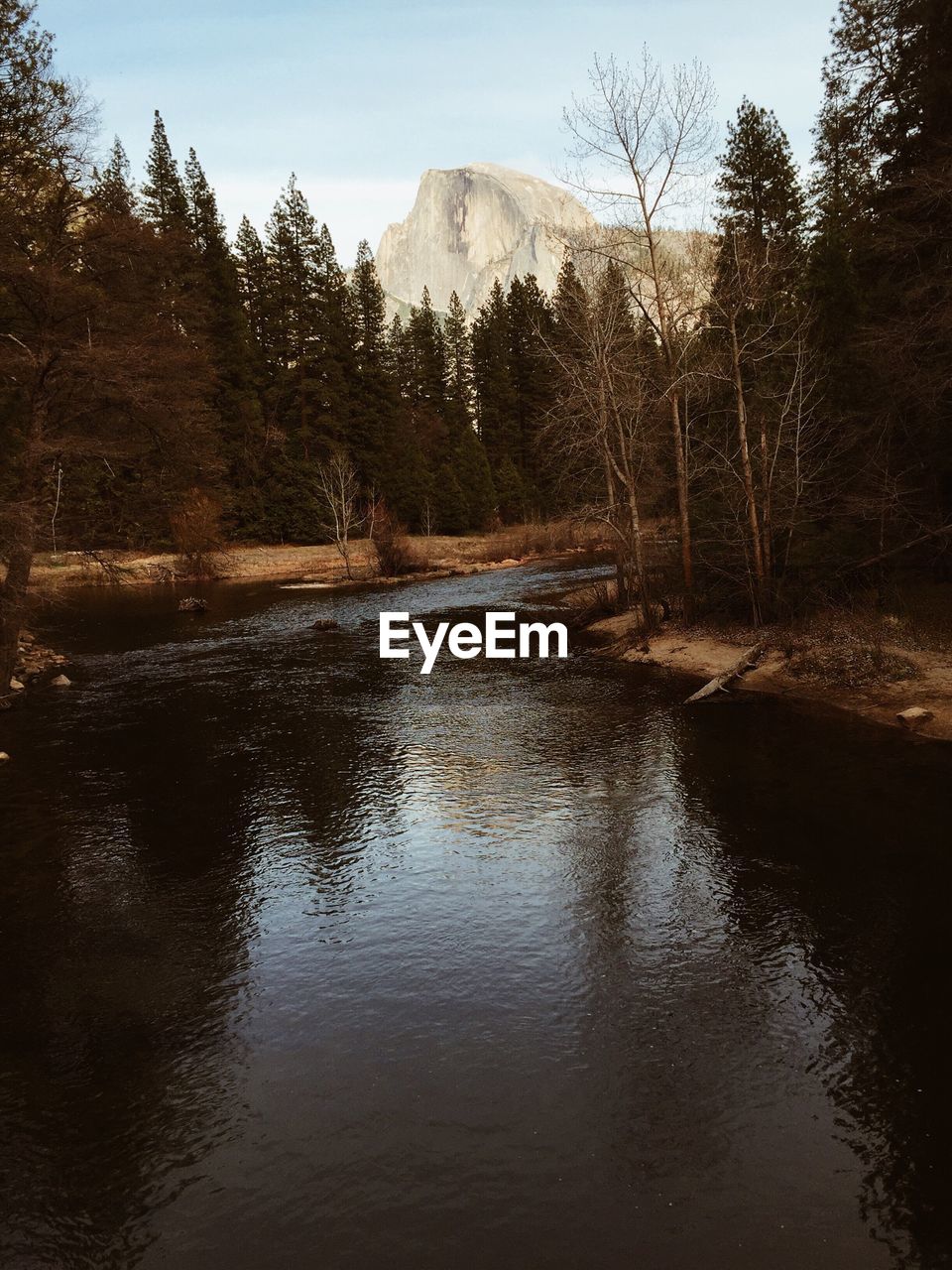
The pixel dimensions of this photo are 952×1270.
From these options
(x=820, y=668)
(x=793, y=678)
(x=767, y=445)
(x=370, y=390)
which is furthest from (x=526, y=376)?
(x=820, y=668)

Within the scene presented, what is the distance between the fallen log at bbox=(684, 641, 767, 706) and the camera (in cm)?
1773

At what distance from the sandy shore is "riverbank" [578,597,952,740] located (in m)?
0.02

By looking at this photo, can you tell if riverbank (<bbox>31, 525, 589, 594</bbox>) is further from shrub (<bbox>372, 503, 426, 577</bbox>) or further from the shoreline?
shrub (<bbox>372, 503, 426, 577</bbox>)

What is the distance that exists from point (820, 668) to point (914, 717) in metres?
3.00

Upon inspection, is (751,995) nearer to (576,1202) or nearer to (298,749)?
(576,1202)

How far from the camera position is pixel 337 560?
5022 cm

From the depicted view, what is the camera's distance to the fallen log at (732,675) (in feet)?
58.2

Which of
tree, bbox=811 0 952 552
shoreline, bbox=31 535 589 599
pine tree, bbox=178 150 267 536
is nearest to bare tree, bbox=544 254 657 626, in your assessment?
tree, bbox=811 0 952 552

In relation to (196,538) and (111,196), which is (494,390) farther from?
(111,196)

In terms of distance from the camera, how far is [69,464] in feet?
56.7

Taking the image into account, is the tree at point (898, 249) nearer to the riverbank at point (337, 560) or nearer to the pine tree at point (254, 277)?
the riverbank at point (337, 560)

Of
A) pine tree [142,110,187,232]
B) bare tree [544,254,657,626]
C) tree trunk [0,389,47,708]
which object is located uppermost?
pine tree [142,110,187,232]

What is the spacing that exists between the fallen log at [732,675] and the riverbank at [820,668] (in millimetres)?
131

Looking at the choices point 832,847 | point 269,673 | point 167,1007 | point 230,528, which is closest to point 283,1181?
point 167,1007
